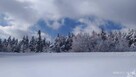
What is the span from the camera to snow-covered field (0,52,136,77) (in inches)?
536

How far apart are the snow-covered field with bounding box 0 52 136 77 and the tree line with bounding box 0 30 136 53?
49cm

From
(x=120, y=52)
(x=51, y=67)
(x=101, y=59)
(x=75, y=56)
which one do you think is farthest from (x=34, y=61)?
(x=120, y=52)

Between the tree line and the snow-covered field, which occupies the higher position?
the tree line

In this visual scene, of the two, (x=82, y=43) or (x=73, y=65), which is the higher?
(x=82, y=43)

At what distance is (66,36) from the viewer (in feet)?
49.1

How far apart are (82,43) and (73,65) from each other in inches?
51.6

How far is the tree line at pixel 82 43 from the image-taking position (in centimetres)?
1407

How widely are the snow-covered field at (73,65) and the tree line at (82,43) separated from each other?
0.49m

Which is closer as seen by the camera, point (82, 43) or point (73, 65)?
point (73, 65)

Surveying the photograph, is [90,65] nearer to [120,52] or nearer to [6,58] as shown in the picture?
[120,52]

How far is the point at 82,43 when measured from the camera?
14742mm

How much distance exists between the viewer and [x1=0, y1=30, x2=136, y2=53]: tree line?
14070 millimetres

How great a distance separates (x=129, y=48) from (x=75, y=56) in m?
2.36

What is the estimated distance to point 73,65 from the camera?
1393 cm
